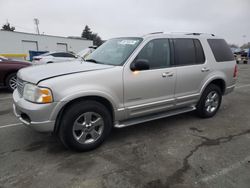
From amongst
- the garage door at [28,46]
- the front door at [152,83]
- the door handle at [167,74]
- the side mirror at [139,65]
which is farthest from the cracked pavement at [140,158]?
the garage door at [28,46]

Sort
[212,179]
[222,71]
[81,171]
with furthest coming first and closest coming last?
[222,71] → [81,171] → [212,179]

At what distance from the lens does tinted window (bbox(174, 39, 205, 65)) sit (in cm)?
398

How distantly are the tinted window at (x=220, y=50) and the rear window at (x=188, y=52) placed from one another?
41 cm

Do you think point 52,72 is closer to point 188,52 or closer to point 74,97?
point 74,97

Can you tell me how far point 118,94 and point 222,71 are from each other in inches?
109

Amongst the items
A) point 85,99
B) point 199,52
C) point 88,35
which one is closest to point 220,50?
point 199,52

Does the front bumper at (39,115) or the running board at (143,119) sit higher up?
the front bumper at (39,115)

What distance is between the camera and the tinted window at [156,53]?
3.59 m

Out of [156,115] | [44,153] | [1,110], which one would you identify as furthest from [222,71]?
[1,110]

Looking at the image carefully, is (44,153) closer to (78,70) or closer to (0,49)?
(78,70)

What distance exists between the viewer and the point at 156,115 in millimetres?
3846

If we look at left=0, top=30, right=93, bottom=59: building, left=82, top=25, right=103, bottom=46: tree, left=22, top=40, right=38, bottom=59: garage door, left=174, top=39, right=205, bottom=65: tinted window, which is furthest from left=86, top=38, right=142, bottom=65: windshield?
left=82, top=25, right=103, bottom=46: tree

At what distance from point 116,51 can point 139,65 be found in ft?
2.46

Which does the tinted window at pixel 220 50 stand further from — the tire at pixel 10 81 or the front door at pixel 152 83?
the tire at pixel 10 81
